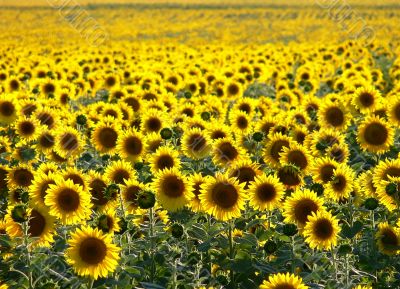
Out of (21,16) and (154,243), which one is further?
(21,16)

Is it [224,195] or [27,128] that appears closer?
[224,195]

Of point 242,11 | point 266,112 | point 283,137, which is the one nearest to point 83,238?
point 283,137

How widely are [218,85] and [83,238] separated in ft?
29.0

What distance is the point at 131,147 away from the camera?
23.6 feet

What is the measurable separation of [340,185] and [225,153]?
4.84ft

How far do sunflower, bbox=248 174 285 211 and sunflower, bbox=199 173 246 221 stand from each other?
0.79 ft

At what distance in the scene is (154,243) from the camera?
5109 millimetres

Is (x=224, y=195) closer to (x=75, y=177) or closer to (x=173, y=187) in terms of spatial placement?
(x=173, y=187)

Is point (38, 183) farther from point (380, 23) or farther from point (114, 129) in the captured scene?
point (380, 23)

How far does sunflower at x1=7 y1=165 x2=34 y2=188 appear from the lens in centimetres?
586

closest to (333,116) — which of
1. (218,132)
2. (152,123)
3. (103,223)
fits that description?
(218,132)

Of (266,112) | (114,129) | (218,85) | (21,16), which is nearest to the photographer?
(114,129)

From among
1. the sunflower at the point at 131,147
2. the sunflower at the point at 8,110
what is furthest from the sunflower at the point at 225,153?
the sunflower at the point at 8,110

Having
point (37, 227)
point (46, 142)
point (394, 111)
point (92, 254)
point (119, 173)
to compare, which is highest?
point (394, 111)
